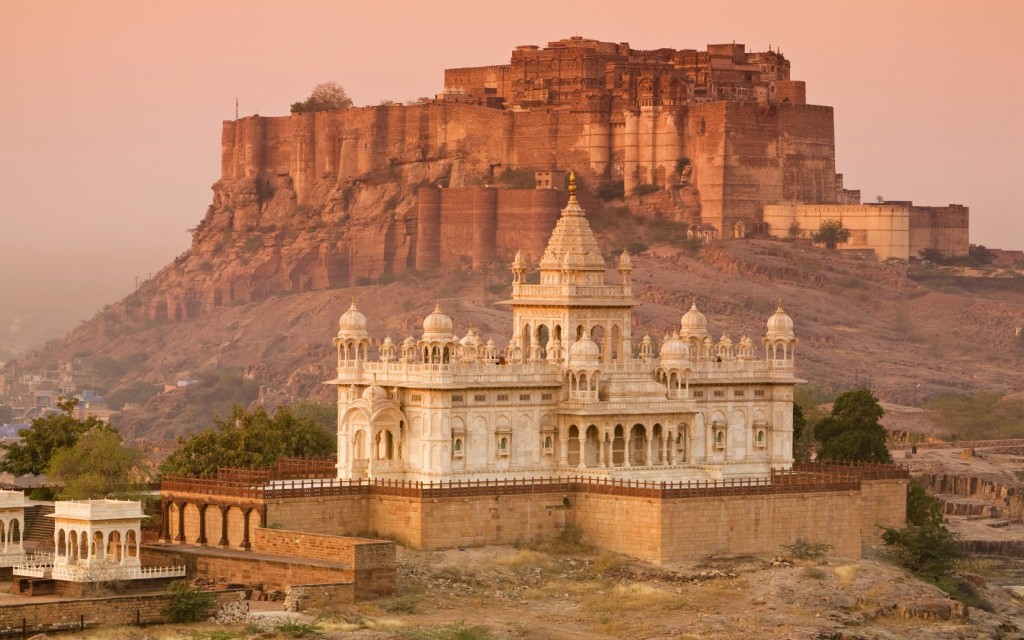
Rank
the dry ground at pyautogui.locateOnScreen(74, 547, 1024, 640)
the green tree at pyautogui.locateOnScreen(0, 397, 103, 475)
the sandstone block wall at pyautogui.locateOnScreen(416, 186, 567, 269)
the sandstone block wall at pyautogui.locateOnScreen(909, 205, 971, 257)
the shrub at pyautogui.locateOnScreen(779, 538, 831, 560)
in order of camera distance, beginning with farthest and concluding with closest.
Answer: the sandstone block wall at pyautogui.locateOnScreen(909, 205, 971, 257)
the sandstone block wall at pyautogui.locateOnScreen(416, 186, 567, 269)
the green tree at pyautogui.locateOnScreen(0, 397, 103, 475)
the shrub at pyautogui.locateOnScreen(779, 538, 831, 560)
the dry ground at pyautogui.locateOnScreen(74, 547, 1024, 640)

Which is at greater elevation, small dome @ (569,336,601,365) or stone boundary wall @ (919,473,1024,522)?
small dome @ (569,336,601,365)

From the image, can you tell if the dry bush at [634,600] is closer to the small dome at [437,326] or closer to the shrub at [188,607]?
the small dome at [437,326]

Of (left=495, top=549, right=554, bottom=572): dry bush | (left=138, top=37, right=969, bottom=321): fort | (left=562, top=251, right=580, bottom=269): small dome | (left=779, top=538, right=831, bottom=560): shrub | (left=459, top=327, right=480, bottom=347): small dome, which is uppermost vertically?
(left=138, top=37, right=969, bottom=321): fort

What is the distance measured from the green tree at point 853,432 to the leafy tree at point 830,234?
201 feet

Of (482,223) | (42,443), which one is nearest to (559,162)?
(482,223)

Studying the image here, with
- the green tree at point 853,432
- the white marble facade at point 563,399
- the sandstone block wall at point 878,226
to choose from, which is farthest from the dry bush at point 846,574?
the sandstone block wall at point 878,226

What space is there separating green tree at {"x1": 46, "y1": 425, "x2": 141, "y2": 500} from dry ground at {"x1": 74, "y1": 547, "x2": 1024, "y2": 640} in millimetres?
9288

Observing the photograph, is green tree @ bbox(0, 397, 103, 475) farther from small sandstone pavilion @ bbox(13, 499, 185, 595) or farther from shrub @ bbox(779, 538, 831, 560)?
shrub @ bbox(779, 538, 831, 560)

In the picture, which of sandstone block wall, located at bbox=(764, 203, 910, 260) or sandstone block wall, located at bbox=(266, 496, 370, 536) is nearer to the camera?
sandstone block wall, located at bbox=(266, 496, 370, 536)

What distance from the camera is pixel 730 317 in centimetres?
15012

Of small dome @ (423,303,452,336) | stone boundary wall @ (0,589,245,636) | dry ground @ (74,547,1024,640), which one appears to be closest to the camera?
stone boundary wall @ (0,589,245,636)

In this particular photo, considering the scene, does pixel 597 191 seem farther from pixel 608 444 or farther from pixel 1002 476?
pixel 608 444

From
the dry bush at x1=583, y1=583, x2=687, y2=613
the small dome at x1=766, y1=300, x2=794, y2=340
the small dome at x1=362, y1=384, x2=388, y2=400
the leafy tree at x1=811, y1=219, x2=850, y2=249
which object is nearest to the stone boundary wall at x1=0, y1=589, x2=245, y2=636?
the dry bush at x1=583, y1=583, x2=687, y2=613

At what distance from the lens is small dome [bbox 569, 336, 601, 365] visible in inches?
3386
